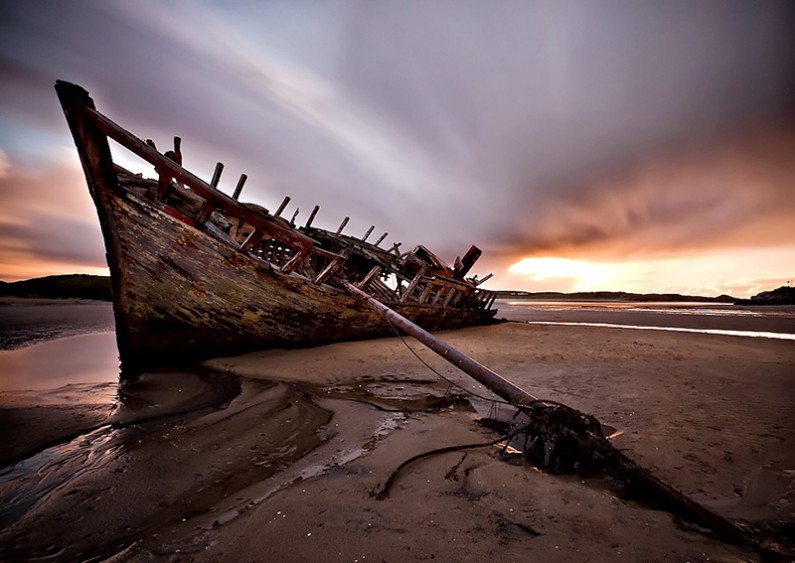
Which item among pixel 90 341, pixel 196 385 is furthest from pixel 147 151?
pixel 90 341

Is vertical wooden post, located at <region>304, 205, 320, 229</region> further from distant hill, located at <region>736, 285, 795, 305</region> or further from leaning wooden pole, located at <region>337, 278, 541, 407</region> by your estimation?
distant hill, located at <region>736, 285, 795, 305</region>

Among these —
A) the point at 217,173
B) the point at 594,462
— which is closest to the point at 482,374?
the point at 594,462

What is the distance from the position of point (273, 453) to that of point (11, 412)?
3.23 meters

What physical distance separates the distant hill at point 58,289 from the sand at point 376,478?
30.0 m

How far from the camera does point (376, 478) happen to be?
7.61 ft

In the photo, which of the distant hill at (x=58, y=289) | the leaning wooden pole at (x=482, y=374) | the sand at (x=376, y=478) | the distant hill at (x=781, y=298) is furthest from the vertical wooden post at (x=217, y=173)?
the distant hill at (x=781, y=298)

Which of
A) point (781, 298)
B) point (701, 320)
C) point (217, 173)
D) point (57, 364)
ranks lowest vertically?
point (57, 364)

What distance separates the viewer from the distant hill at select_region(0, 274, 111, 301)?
25609mm

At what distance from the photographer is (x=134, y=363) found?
18.0 ft

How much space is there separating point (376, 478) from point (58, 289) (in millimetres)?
37492

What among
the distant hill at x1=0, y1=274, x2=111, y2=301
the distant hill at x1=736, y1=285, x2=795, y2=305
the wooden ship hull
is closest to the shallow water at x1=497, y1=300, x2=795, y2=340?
the distant hill at x1=736, y1=285, x2=795, y2=305

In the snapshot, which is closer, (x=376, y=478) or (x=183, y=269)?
(x=376, y=478)

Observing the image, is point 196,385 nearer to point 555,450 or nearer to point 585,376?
point 555,450

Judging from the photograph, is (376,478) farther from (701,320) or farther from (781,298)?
(781,298)
